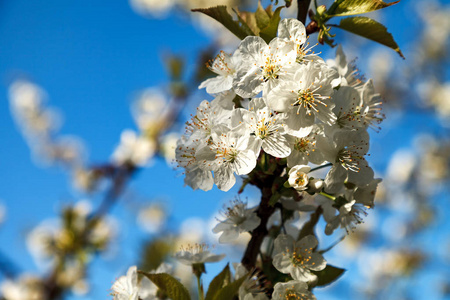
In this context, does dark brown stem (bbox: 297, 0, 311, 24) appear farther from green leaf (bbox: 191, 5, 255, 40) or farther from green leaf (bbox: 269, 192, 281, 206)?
green leaf (bbox: 269, 192, 281, 206)

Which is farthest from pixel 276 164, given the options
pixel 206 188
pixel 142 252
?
pixel 142 252

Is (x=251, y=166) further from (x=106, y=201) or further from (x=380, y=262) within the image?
(x=380, y=262)

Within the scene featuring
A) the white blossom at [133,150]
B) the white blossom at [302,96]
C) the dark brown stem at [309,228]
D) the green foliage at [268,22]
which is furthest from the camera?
the white blossom at [133,150]

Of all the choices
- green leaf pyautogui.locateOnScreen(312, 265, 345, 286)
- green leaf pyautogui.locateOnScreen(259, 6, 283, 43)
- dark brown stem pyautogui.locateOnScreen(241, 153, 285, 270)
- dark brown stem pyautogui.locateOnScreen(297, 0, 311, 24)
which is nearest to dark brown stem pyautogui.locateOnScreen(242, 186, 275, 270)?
dark brown stem pyautogui.locateOnScreen(241, 153, 285, 270)

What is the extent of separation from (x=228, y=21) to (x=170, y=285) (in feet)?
2.81

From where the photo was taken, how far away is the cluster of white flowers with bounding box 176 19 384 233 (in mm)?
1039

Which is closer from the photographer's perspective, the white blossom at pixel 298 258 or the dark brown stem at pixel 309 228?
the white blossom at pixel 298 258

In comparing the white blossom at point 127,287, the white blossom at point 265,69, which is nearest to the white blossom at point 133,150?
the white blossom at point 127,287

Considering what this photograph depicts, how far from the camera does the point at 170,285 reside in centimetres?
113

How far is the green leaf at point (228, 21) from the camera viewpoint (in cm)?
119

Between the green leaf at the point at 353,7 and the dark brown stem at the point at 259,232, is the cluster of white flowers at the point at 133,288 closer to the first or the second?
the dark brown stem at the point at 259,232

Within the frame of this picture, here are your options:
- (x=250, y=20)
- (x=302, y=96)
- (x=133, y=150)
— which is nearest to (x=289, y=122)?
(x=302, y=96)

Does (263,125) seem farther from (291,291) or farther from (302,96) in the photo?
(291,291)

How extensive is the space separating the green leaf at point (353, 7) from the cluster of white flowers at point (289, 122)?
0.18 m
